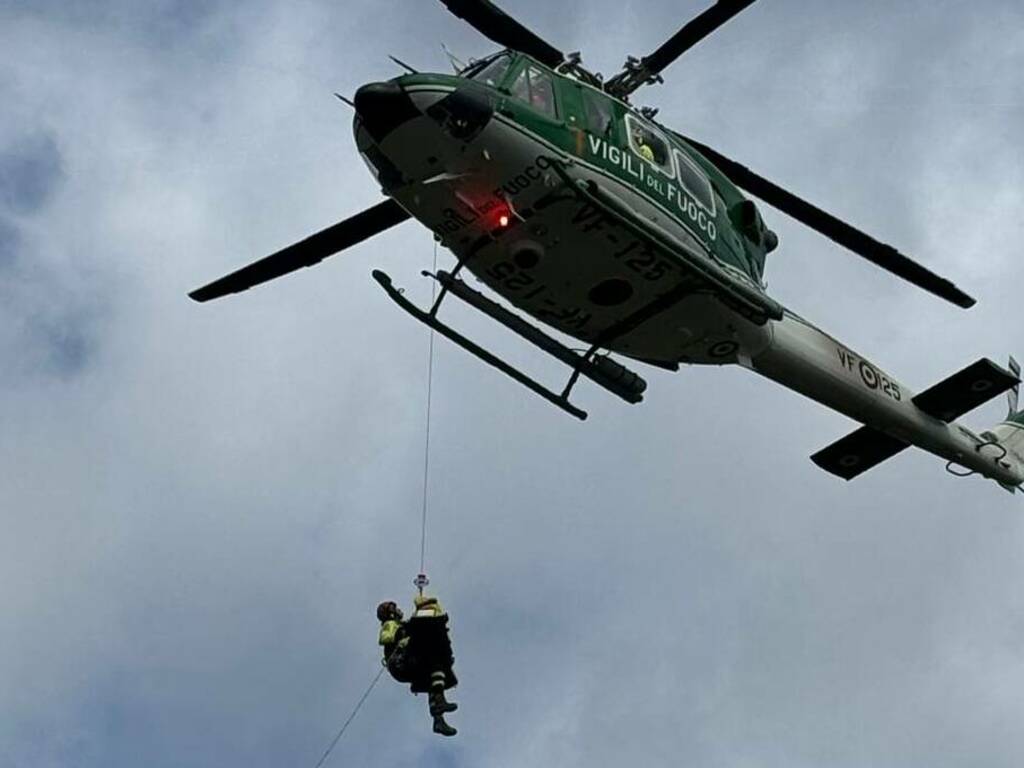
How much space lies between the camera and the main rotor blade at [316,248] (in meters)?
19.0

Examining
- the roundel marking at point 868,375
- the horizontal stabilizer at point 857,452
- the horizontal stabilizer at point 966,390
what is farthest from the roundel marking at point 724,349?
the horizontal stabilizer at point 857,452

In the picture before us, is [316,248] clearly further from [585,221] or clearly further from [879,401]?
[879,401]

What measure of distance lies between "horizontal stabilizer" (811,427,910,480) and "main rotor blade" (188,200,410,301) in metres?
7.63

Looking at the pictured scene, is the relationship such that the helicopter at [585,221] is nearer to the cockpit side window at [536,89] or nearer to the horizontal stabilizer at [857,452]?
the cockpit side window at [536,89]

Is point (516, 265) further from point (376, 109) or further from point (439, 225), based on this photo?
point (376, 109)

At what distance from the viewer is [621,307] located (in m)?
17.9

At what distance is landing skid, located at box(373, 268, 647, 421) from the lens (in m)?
17.6

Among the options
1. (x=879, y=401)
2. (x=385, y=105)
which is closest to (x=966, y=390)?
(x=879, y=401)

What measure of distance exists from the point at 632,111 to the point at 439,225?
2.72 metres

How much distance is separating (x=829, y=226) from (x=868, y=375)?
2.55 meters

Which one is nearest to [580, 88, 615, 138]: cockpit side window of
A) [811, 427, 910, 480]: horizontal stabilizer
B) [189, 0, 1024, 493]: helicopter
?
[189, 0, 1024, 493]: helicopter

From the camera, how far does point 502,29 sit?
17859 millimetres

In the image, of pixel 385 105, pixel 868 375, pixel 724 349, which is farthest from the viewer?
pixel 868 375

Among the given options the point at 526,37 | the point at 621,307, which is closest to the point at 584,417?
the point at 621,307
